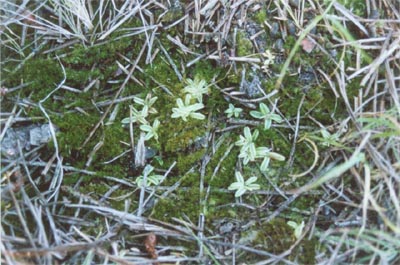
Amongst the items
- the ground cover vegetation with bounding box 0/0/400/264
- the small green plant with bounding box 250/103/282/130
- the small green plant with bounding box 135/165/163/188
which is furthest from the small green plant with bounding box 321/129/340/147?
the small green plant with bounding box 135/165/163/188

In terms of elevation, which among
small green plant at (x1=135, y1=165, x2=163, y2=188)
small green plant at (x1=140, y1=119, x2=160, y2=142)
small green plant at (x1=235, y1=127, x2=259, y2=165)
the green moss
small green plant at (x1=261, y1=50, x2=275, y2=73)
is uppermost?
small green plant at (x1=261, y1=50, x2=275, y2=73)

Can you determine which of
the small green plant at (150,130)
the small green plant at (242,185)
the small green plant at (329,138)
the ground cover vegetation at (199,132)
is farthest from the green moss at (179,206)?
the small green plant at (329,138)

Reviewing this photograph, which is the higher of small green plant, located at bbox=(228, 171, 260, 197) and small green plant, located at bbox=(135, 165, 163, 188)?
small green plant, located at bbox=(135, 165, 163, 188)

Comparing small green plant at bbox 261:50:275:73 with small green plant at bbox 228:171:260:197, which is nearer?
small green plant at bbox 228:171:260:197

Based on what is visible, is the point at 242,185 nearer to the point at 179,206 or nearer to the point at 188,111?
the point at 179,206

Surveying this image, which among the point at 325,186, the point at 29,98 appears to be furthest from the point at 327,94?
the point at 29,98

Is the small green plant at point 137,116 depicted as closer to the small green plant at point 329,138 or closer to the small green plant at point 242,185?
the small green plant at point 242,185

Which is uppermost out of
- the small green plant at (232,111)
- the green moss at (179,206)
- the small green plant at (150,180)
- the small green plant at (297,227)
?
the small green plant at (232,111)

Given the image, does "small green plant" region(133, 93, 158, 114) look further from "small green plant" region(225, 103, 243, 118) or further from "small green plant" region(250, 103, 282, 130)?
"small green plant" region(250, 103, 282, 130)

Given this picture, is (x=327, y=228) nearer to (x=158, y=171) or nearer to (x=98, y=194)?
(x=158, y=171)
